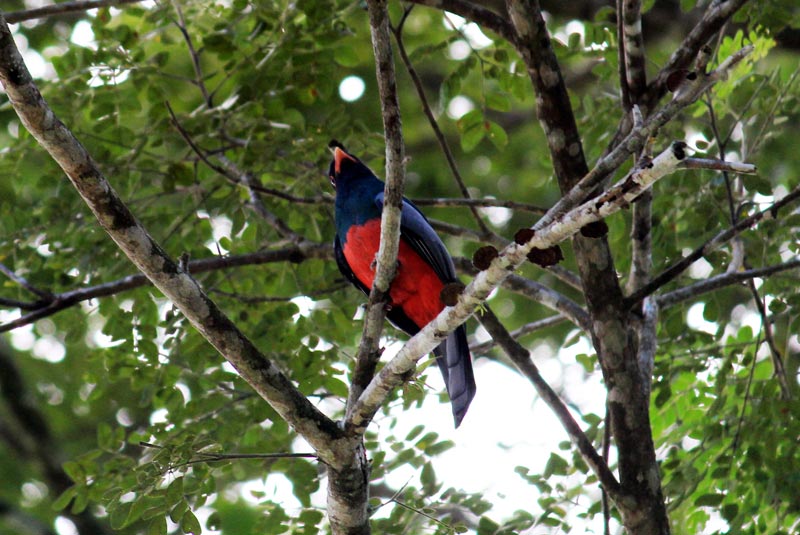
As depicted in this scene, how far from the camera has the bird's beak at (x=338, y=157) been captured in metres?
4.76

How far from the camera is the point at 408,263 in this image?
14.6ft

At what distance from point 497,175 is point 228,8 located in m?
4.31

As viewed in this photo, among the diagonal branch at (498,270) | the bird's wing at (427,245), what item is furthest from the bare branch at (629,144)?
the bird's wing at (427,245)

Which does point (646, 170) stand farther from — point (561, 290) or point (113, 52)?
point (561, 290)

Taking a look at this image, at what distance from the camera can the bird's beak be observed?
476cm

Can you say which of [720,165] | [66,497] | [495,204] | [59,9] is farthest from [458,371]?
[59,9]

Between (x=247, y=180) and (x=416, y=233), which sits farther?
(x=247, y=180)

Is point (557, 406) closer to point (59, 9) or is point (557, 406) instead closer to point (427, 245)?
point (427, 245)

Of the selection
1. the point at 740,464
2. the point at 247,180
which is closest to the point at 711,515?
the point at 740,464

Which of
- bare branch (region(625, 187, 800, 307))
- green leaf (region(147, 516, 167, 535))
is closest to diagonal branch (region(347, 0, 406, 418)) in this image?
green leaf (region(147, 516, 167, 535))

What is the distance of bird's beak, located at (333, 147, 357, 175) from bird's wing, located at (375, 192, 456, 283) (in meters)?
0.54

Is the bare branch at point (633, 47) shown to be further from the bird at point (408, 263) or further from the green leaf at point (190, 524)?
the green leaf at point (190, 524)

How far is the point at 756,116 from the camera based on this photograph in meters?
4.64

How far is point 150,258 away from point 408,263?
68.7 inches
